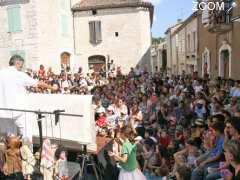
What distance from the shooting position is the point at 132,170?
518 cm

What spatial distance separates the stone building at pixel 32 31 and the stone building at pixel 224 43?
8701mm

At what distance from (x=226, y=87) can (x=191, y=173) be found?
17.4 ft

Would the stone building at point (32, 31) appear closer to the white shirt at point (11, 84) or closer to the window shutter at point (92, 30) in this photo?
the window shutter at point (92, 30)

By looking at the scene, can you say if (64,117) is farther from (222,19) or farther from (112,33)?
(112,33)

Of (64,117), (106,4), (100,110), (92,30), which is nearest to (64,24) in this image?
(92,30)

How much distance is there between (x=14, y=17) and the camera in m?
18.1

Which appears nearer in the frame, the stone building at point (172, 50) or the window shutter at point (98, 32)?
the window shutter at point (98, 32)

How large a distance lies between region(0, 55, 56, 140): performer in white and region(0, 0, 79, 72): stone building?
13.5m

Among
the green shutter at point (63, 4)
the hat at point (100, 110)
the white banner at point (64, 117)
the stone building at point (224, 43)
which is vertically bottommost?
the hat at point (100, 110)

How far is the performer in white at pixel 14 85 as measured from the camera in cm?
475

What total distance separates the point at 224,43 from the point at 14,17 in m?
11.3

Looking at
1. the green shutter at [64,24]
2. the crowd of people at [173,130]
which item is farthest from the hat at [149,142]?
the green shutter at [64,24]

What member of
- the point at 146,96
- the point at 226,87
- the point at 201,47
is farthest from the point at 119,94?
the point at 201,47

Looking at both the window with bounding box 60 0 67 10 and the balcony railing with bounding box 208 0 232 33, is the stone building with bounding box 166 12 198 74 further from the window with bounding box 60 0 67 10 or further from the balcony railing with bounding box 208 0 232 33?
the window with bounding box 60 0 67 10
